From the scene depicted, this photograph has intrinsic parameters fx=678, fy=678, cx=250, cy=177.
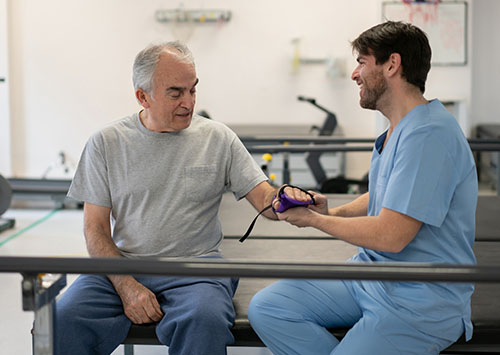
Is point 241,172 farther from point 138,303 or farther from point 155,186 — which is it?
point 138,303

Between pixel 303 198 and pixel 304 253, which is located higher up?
pixel 303 198

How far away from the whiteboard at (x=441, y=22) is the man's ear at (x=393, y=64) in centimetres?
484

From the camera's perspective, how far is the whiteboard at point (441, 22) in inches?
256

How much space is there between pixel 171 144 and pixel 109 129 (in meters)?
0.21

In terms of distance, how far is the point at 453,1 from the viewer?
6531mm

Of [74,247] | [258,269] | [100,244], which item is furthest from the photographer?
[74,247]

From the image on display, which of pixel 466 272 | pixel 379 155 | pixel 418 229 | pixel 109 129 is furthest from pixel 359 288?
pixel 109 129

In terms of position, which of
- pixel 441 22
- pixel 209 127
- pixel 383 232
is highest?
pixel 441 22

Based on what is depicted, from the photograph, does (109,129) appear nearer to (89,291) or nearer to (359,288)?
(89,291)

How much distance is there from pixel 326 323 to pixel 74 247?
3270 mm

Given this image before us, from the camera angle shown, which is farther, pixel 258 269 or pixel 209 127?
pixel 209 127

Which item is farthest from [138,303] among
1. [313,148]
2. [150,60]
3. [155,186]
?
[313,148]

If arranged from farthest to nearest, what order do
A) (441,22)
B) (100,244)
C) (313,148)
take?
(441,22)
(313,148)
(100,244)

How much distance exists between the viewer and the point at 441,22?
655 centimetres
